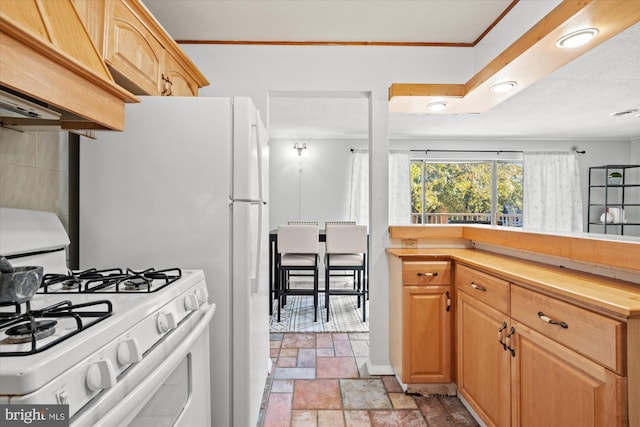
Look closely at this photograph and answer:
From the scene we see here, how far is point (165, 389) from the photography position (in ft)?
3.22

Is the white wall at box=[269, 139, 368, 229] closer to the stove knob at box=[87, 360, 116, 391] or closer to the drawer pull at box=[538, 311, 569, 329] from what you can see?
the drawer pull at box=[538, 311, 569, 329]

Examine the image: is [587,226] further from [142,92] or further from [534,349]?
[142,92]

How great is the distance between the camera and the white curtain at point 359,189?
585 centimetres

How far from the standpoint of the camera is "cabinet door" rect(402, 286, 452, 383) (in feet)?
7.32

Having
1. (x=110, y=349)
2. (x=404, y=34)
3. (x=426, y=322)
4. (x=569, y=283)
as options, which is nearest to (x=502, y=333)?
(x=569, y=283)

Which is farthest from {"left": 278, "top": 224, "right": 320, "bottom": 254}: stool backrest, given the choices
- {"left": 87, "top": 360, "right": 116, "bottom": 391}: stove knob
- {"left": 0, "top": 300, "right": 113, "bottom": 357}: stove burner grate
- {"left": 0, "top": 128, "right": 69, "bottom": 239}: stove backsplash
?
{"left": 87, "top": 360, "right": 116, "bottom": 391}: stove knob

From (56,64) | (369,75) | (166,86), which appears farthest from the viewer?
(369,75)

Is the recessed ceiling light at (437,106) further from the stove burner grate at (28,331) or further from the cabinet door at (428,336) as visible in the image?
the stove burner grate at (28,331)

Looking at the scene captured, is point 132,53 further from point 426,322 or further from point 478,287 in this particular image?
point 426,322

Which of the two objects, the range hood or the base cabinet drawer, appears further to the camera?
the base cabinet drawer

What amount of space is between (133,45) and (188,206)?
2.58 feet

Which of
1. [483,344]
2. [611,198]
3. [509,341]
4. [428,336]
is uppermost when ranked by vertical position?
[611,198]

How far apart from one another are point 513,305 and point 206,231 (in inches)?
55.6

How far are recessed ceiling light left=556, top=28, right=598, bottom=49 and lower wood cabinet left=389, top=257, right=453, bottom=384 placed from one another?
133cm
